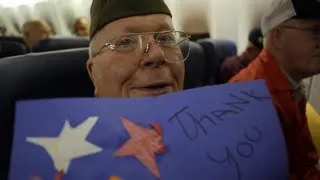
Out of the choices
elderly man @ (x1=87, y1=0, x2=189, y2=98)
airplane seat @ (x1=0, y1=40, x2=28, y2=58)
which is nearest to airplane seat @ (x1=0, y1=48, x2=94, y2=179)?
elderly man @ (x1=87, y1=0, x2=189, y2=98)

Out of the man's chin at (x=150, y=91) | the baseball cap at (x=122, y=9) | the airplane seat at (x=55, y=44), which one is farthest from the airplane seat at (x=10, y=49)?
the man's chin at (x=150, y=91)

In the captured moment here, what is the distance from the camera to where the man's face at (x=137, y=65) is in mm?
649

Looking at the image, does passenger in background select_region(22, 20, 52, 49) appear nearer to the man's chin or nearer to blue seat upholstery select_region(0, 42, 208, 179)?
blue seat upholstery select_region(0, 42, 208, 179)

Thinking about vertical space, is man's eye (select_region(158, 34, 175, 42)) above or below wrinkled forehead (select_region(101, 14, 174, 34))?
below

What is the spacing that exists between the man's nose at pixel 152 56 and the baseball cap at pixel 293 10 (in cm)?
50

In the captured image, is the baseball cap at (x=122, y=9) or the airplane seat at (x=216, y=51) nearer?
the baseball cap at (x=122, y=9)

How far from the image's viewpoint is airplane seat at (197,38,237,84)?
1937mm

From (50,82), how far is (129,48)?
229 mm

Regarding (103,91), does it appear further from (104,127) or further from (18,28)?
(18,28)

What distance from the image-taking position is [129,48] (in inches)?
26.5

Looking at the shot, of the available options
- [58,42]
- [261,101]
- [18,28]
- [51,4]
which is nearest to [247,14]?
[58,42]

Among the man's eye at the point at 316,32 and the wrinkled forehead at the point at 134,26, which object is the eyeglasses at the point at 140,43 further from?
the man's eye at the point at 316,32

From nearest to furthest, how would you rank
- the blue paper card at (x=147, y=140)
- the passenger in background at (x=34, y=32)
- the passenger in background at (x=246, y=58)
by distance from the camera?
the blue paper card at (x=147, y=140), the passenger in background at (x=246, y=58), the passenger in background at (x=34, y=32)

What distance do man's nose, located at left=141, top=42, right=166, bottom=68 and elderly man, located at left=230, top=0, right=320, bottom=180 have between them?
384 millimetres
